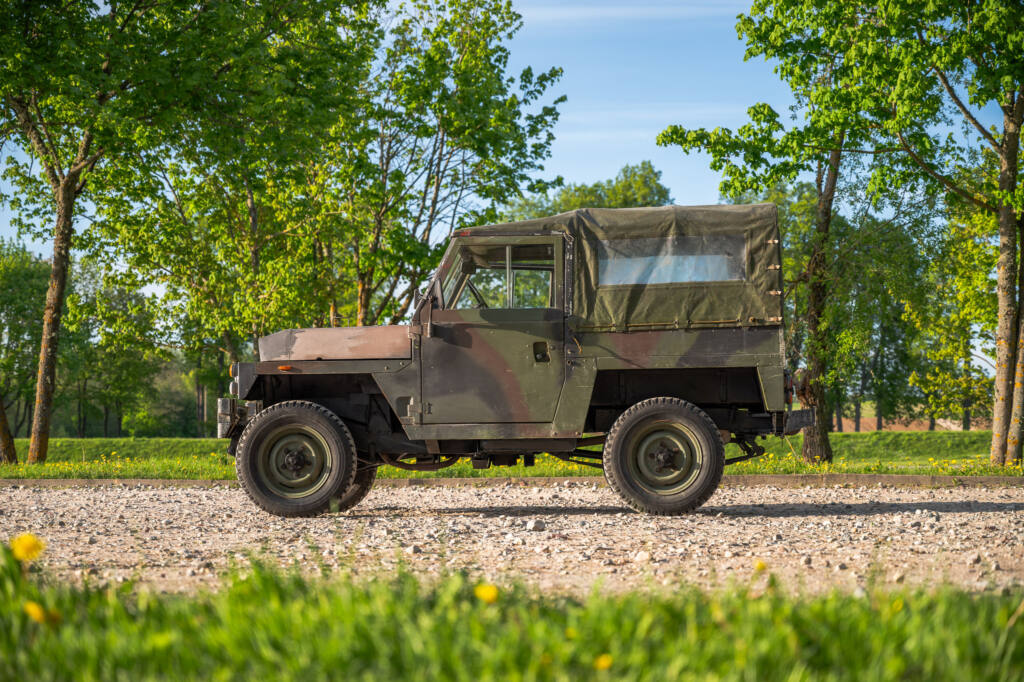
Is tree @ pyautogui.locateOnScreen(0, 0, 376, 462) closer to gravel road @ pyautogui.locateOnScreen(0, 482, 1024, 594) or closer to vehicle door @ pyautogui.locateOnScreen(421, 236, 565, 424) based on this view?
gravel road @ pyautogui.locateOnScreen(0, 482, 1024, 594)

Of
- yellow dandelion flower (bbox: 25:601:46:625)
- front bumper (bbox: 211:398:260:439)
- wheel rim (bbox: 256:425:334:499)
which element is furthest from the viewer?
front bumper (bbox: 211:398:260:439)

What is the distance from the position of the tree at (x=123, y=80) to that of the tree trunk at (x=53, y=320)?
0.02 m

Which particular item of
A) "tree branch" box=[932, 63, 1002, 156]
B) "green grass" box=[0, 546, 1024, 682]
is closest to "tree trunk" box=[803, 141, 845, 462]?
"tree branch" box=[932, 63, 1002, 156]

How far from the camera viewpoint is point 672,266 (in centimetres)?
775

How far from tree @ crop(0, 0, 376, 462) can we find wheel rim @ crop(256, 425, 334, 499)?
24.5ft

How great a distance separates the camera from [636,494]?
25.1ft

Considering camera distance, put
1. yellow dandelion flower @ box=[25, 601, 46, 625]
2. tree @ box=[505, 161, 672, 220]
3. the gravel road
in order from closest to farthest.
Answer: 1. yellow dandelion flower @ box=[25, 601, 46, 625]
2. the gravel road
3. tree @ box=[505, 161, 672, 220]

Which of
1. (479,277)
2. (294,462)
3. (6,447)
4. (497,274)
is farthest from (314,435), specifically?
(6,447)

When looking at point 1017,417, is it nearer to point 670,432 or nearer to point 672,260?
point 670,432

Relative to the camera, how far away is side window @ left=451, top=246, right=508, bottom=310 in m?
7.91

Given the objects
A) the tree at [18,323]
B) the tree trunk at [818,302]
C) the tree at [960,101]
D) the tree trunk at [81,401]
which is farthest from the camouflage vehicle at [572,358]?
the tree trunk at [81,401]

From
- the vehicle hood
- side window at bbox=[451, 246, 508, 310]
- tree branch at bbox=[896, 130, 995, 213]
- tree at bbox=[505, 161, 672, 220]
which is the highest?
tree at bbox=[505, 161, 672, 220]

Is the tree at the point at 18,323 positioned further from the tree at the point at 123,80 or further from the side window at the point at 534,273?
the side window at the point at 534,273

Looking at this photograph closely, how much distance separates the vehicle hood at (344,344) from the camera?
7.88 metres
